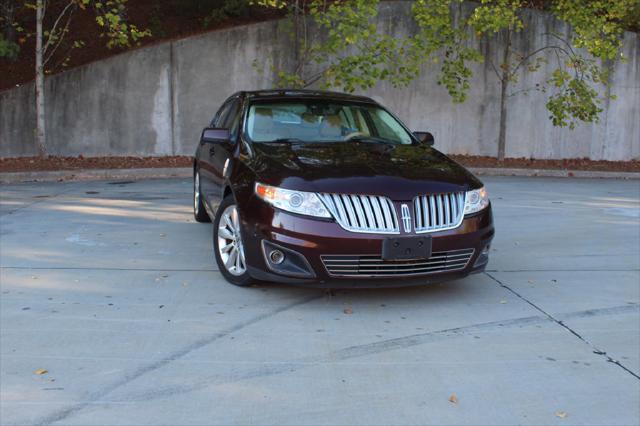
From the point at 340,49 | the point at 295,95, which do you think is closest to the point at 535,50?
the point at 340,49

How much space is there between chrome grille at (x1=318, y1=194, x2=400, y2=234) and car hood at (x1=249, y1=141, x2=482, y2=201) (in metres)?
0.05

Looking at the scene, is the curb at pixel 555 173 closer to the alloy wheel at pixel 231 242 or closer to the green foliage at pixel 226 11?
the green foliage at pixel 226 11

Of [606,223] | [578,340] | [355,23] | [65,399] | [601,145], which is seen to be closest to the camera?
[65,399]

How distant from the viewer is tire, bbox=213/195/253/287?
5.64 m

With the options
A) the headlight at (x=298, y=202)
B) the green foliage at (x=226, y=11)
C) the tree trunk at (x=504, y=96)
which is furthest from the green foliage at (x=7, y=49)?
the headlight at (x=298, y=202)

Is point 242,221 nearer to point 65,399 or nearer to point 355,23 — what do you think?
point 65,399

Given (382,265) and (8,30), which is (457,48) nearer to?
(8,30)

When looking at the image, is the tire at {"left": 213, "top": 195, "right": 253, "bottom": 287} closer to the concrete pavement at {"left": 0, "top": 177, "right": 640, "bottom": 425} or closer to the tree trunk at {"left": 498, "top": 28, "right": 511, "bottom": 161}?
the concrete pavement at {"left": 0, "top": 177, "right": 640, "bottom": 425}

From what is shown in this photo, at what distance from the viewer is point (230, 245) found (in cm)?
583

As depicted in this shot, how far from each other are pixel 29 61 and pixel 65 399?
14.7 meters

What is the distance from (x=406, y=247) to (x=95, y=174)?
9.49 metres

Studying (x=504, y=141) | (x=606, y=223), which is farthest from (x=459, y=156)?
(x=606, y=223)

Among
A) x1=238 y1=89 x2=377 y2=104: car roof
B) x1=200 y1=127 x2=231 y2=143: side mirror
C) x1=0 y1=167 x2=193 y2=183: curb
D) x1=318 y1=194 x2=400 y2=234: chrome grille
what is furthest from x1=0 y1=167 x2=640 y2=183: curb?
x1=318 y1=194 x2=400 y2=234: chrome grille

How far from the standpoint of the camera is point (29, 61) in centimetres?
1648
